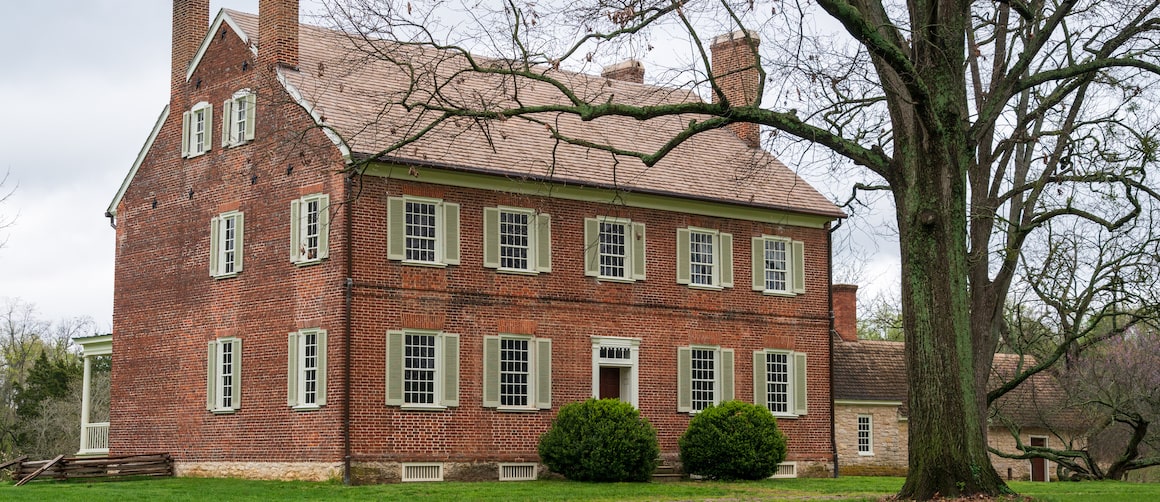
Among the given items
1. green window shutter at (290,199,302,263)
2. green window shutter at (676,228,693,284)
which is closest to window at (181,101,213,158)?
green window shutter at (290,199,302,263)

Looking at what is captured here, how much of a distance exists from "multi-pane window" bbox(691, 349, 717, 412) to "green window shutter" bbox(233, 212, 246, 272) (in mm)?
9878

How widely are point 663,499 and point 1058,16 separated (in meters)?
9.17

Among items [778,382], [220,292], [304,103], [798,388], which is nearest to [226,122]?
[304,103]

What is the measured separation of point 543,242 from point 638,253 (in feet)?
8.37

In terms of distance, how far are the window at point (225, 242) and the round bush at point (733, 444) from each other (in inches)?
394

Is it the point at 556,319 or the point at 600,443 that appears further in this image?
the point at 556,319

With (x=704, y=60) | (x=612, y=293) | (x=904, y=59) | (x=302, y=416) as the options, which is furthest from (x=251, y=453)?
(x=904, y=59)

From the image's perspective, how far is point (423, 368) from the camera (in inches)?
1097

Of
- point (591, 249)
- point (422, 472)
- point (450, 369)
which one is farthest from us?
point (591, 249)

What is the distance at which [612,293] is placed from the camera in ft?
101

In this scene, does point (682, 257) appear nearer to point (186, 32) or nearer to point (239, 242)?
point (239, 242)

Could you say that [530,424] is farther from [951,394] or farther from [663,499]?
[951,394]

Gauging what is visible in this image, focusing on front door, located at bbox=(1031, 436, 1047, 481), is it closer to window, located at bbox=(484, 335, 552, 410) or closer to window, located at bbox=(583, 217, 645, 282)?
window, located at bbox=(583, 217, 645, 282)

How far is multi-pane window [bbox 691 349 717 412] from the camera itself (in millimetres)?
31953
